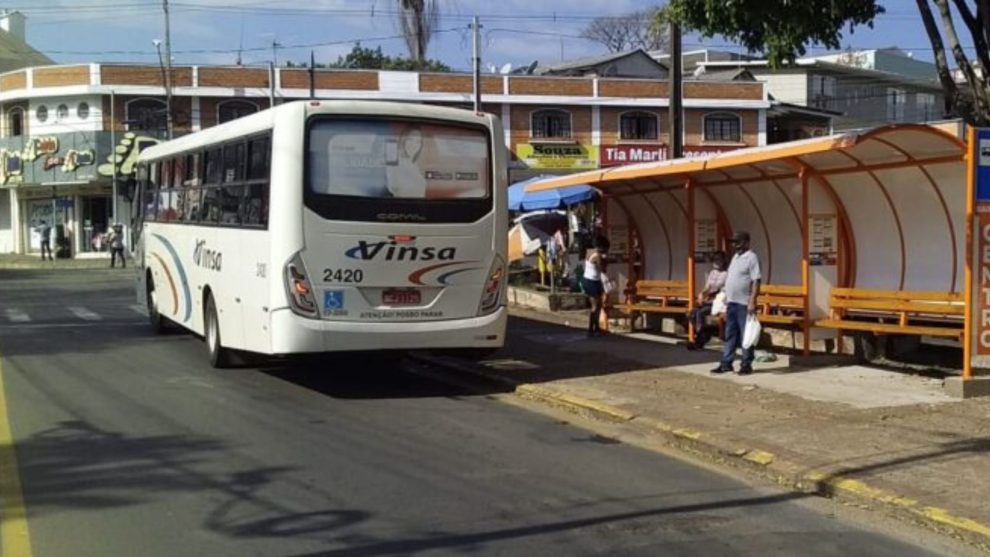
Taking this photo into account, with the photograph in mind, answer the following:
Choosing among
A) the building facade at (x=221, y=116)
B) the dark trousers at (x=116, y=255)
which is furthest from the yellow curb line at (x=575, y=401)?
the building facade at (x=221, y=116)

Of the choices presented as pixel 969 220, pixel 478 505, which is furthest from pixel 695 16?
pixel 478 505

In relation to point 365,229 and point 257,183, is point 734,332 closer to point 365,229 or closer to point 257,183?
point 365,229

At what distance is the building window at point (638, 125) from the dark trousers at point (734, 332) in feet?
136

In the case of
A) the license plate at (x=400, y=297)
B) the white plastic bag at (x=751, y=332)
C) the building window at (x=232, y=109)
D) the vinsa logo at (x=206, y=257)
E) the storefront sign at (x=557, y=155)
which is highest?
the building window at (x=232, y=109)

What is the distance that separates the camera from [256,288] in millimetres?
11641

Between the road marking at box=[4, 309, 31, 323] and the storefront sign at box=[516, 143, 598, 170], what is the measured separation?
3241 centimetres

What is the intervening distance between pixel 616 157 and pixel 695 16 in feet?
140

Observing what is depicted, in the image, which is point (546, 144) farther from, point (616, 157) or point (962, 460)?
point (962, 460)

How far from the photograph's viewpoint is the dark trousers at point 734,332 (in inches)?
488

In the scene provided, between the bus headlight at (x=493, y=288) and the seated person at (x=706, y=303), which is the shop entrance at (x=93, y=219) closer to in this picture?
the seated person at (x=706, y=303)

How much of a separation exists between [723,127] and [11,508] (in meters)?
50.9

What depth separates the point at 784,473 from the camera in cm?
789

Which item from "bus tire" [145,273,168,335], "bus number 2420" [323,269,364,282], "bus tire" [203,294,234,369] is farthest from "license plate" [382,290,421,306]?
"bus tire" [145,273,168,335]

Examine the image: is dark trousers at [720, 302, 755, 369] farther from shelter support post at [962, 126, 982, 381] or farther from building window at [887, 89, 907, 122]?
building window at [887, 89, 907, 122]
